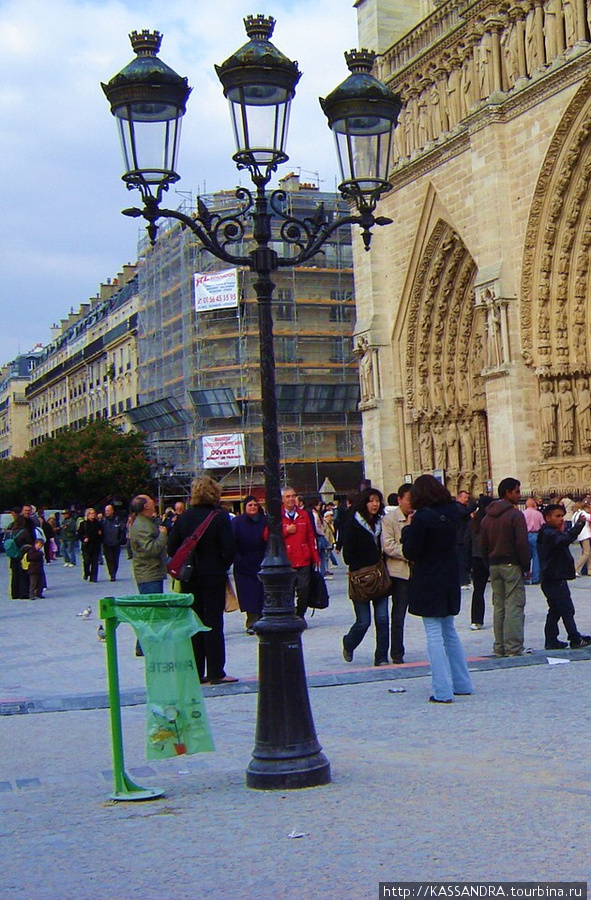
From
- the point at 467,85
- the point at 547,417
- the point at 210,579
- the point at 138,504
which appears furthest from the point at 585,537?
the point at 467,85

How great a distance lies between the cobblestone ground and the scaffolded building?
37.7 metres

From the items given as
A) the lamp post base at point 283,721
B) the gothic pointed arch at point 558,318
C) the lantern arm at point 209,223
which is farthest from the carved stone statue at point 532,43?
the lamp post base at point 283,721

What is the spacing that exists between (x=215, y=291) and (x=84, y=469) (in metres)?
13.7

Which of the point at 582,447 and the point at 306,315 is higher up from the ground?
the point at 306,315

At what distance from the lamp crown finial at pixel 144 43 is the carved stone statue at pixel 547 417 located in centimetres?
2142

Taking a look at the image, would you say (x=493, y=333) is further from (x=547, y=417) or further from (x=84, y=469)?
(x=84, y=469)

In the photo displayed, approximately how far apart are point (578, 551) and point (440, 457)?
28.4 feet

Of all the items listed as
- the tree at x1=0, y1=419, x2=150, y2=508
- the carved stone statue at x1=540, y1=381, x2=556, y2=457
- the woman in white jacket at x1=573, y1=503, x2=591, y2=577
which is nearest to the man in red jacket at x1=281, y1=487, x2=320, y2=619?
the woman in white jacket at x1=573, y1=503, x2=591, y2=577

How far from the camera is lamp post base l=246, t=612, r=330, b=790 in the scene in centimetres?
627

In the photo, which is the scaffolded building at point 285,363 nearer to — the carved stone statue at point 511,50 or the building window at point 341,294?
the building window at point 341,294

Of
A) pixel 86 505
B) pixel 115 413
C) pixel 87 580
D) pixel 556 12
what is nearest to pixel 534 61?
pixel 556 12

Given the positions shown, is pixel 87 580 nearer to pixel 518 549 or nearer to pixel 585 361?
pixel 585 361

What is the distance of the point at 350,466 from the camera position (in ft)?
167

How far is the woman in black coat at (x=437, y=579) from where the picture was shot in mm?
8914
